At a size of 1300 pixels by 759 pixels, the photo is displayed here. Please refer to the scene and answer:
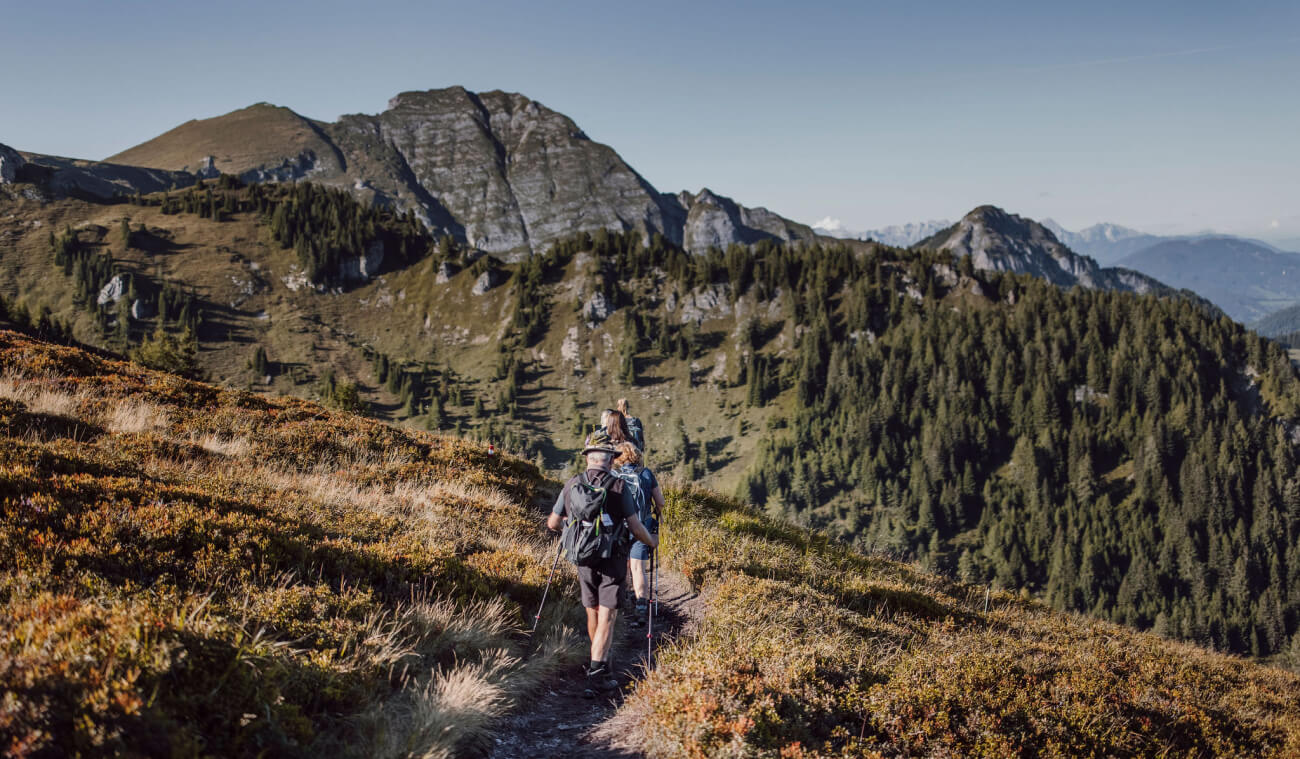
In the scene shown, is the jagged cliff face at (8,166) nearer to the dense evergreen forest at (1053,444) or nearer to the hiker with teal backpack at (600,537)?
the dense evergreen forest at (1053,444)

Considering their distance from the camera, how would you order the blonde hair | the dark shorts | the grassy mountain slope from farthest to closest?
the blonde hair → the dark shorts → the grassy mountain slope

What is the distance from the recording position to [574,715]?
6.25 meters

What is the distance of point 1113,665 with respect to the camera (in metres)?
9.23

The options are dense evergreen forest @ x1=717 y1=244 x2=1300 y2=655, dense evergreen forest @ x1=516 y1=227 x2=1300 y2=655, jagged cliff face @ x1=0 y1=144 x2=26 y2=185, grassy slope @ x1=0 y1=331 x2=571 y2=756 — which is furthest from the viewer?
Answer: jagged cliff face @ x1=0 y1=144 x2=26 y2=185

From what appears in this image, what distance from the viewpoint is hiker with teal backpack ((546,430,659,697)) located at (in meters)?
6.63

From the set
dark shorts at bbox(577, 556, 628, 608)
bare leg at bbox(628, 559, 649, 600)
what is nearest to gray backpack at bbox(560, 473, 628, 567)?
dark shorts at bbox(577, 556, 628, 608)

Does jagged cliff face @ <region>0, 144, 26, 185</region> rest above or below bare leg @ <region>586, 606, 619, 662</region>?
above

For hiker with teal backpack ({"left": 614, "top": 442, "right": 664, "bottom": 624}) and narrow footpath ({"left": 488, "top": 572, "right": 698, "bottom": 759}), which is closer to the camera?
narrow footpath ({"left": 488, "top": 572, "right": 698, "bottom": 759})

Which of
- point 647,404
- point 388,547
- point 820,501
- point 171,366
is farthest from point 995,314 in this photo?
point 388,547

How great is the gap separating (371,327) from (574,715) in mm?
187492

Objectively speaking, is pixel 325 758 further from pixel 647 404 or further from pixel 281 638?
pixel 647 404

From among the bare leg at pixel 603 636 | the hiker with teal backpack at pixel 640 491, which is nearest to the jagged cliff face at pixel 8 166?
the hiker with teal backpack at pixel 640 491

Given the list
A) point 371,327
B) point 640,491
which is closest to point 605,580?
point 640,491

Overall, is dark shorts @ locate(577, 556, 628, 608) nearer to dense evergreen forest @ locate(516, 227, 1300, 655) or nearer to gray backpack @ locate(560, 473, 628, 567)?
gray backpack @ locate(560, 473, 628, 567)
